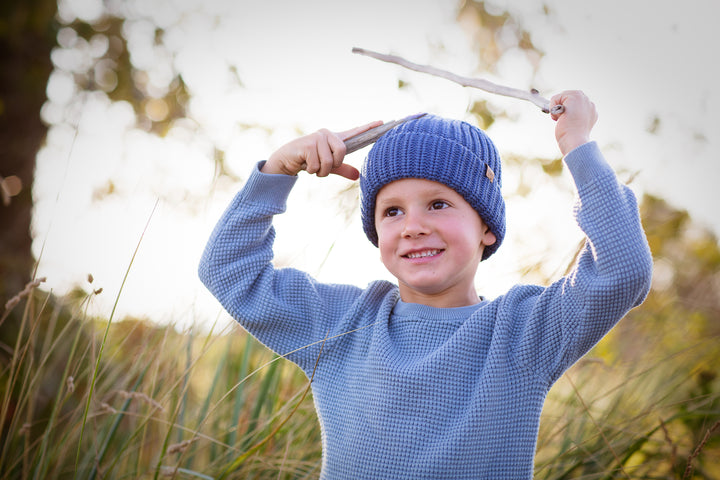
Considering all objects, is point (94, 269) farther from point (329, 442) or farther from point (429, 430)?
point (429, 430)

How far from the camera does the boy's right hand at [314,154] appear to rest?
1945mm

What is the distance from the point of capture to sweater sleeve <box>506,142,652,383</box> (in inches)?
59.8

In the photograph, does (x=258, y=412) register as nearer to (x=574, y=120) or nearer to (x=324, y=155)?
(x=324, y=155)

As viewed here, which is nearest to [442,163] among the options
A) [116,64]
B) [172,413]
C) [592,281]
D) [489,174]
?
[489,174]

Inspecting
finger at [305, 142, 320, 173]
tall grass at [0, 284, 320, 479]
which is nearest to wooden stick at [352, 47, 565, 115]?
finger at [305, 142, 320, 173]

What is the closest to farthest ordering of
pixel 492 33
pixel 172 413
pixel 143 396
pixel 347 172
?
1. pixel 143 396
2. pixel 347 172
3. pixel 172 413
4. pixel 492 33

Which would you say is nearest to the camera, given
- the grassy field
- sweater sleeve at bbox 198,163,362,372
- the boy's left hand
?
the boy's left hand

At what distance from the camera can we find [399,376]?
1.75 meters

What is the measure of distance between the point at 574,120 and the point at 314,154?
812mm

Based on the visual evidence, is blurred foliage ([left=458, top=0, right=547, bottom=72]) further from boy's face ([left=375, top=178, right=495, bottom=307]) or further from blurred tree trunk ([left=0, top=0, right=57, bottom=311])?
blurred tree trunk ([left=0, top=0, right=57, bottom=311])

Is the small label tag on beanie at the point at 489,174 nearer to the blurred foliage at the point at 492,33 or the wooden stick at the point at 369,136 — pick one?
the wooden stick at the point at 369,136

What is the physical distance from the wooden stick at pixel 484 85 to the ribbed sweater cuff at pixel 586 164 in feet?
0.50

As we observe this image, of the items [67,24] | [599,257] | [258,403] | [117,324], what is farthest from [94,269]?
[67,24]

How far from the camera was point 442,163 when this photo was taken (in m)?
1.87
